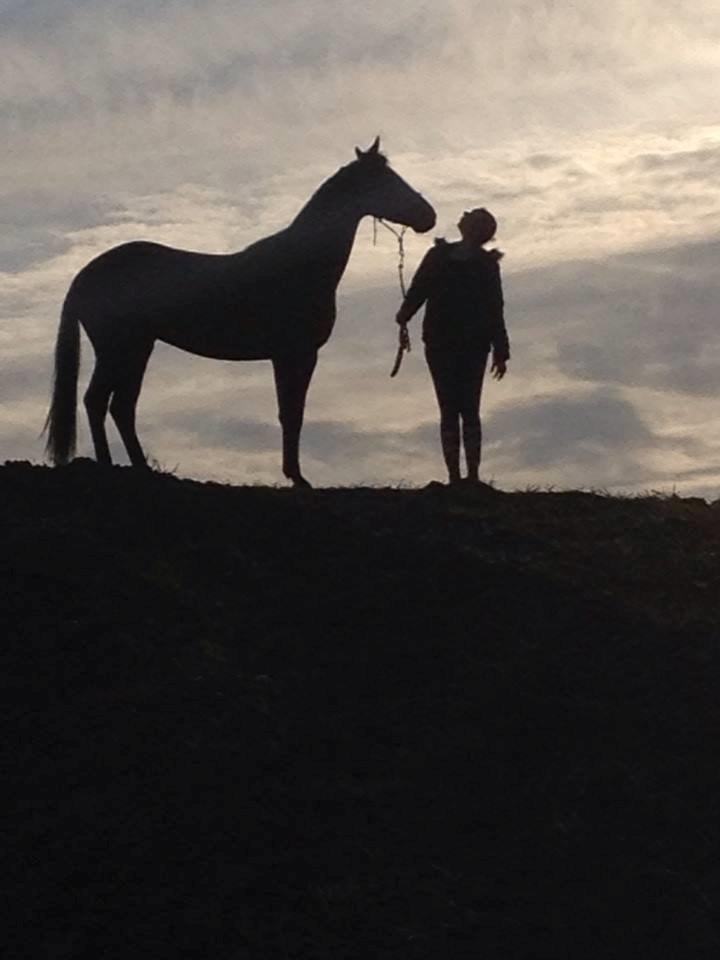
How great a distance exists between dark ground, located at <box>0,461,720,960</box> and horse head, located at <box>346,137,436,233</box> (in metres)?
2.88

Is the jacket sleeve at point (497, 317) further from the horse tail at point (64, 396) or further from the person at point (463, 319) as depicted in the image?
the horse tail at point (64, 396)

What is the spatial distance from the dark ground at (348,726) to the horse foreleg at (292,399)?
119cm

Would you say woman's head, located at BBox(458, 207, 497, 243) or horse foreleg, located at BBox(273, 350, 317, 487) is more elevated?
woman's head, located at BBox(458, 207, 497, 243)

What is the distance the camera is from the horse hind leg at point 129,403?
52.9 feet

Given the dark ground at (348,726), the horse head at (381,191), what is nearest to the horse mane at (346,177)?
the horse head at (381,191)

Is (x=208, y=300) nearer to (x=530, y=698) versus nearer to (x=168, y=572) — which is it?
(x=168, y=572)

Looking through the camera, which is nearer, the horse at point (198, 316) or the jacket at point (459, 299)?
the jacket at point (459, 299)

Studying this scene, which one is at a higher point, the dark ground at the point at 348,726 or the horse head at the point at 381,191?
the horse head at the point at 381,191

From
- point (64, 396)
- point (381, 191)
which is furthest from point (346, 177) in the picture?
point (64, 396)

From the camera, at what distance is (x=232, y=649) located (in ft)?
40.5

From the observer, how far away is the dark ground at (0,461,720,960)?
1022 cm

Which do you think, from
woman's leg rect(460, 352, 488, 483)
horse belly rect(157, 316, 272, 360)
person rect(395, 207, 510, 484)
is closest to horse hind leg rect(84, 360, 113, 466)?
horse belly rect(157, 316, 272, 360)

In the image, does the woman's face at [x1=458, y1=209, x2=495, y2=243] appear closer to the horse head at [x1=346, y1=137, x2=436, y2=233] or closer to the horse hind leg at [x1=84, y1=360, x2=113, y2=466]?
the horse head at [x1=346, y1=137, x2=436, y2=233]

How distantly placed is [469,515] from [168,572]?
2.68 m
